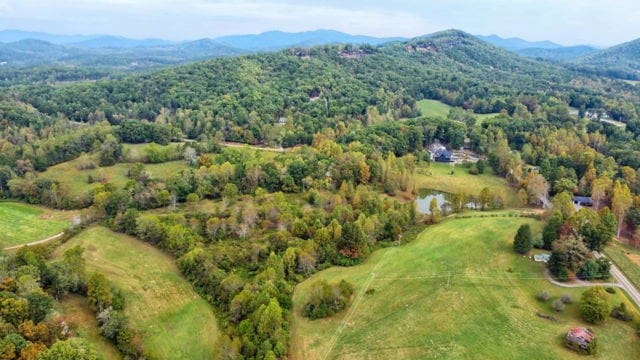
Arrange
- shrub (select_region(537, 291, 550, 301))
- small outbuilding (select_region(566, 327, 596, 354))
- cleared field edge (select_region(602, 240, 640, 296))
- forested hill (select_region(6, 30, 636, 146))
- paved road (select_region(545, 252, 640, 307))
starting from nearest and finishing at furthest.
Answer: small outbuilding (select_region(566, 327, 596, 354))
shrub (select_region(537, 291, 550, 301))
paved road (select_region(545, 252, 640, 307))
cleared field edge (select_region(602, 240, 640, 296))
forested hill (select_region(6, 30, 636, 146))

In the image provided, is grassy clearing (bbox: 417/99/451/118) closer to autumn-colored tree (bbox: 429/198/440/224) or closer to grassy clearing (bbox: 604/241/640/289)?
autumn-colored tree (bbox: 429/198/440/224)

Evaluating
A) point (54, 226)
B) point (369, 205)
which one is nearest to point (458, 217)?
point (369, 205)

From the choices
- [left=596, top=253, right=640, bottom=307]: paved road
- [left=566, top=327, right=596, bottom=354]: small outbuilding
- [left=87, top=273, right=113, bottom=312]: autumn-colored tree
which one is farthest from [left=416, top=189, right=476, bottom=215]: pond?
[left=87, top=273, right=113, bottom=312]: autumn-colored tree

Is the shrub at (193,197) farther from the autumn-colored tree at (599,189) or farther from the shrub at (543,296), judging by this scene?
the autumn-colored tree at (599,189)

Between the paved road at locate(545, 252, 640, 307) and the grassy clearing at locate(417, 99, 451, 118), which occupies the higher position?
the grassy clearing at locate(417, 99, 451, 118)

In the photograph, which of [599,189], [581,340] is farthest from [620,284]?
[599,189]

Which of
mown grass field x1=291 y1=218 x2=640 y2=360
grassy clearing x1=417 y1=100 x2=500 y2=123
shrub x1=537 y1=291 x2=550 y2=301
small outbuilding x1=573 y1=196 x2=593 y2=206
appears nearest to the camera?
mown grass field x1=291 y1=218 x2=640 y2=360

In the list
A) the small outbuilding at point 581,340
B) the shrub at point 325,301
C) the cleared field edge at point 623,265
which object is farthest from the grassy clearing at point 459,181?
the shrub at point 325,301
